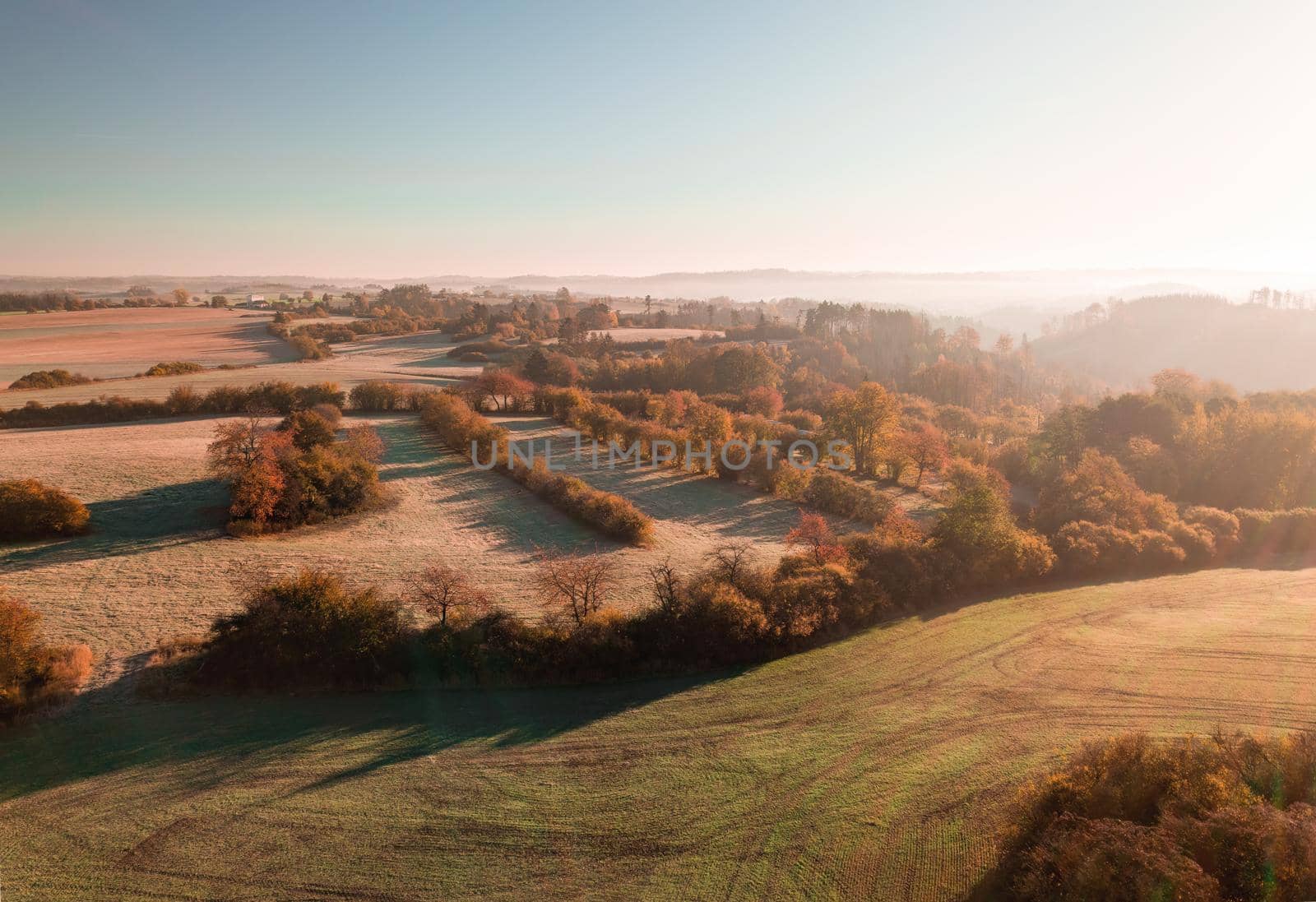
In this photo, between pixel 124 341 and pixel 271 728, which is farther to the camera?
A: pixel 124 341

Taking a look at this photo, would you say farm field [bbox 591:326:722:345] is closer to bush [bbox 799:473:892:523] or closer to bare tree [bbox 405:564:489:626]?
bush [bbox 799:473:892:523]

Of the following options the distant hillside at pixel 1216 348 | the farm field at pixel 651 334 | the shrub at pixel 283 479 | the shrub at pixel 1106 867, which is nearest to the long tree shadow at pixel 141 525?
the shrub at pixel 283 479

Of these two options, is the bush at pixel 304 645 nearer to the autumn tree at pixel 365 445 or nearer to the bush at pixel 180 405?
the autumn tree at pixel 365 445

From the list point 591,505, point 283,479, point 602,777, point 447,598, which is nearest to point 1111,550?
point 591,505

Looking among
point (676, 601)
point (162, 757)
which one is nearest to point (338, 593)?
point (162, 757)

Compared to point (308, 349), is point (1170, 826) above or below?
below

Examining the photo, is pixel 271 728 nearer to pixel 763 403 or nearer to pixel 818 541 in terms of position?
pixel 818 541

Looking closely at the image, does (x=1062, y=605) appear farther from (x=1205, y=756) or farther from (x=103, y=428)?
(x=103, y=428)

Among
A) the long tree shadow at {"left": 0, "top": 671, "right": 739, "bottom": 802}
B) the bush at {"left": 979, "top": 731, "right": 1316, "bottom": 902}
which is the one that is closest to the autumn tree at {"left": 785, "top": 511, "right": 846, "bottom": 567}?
the long tree shadow at {"left": 0, "top": 671, "right": 739, "bottom": 802}
